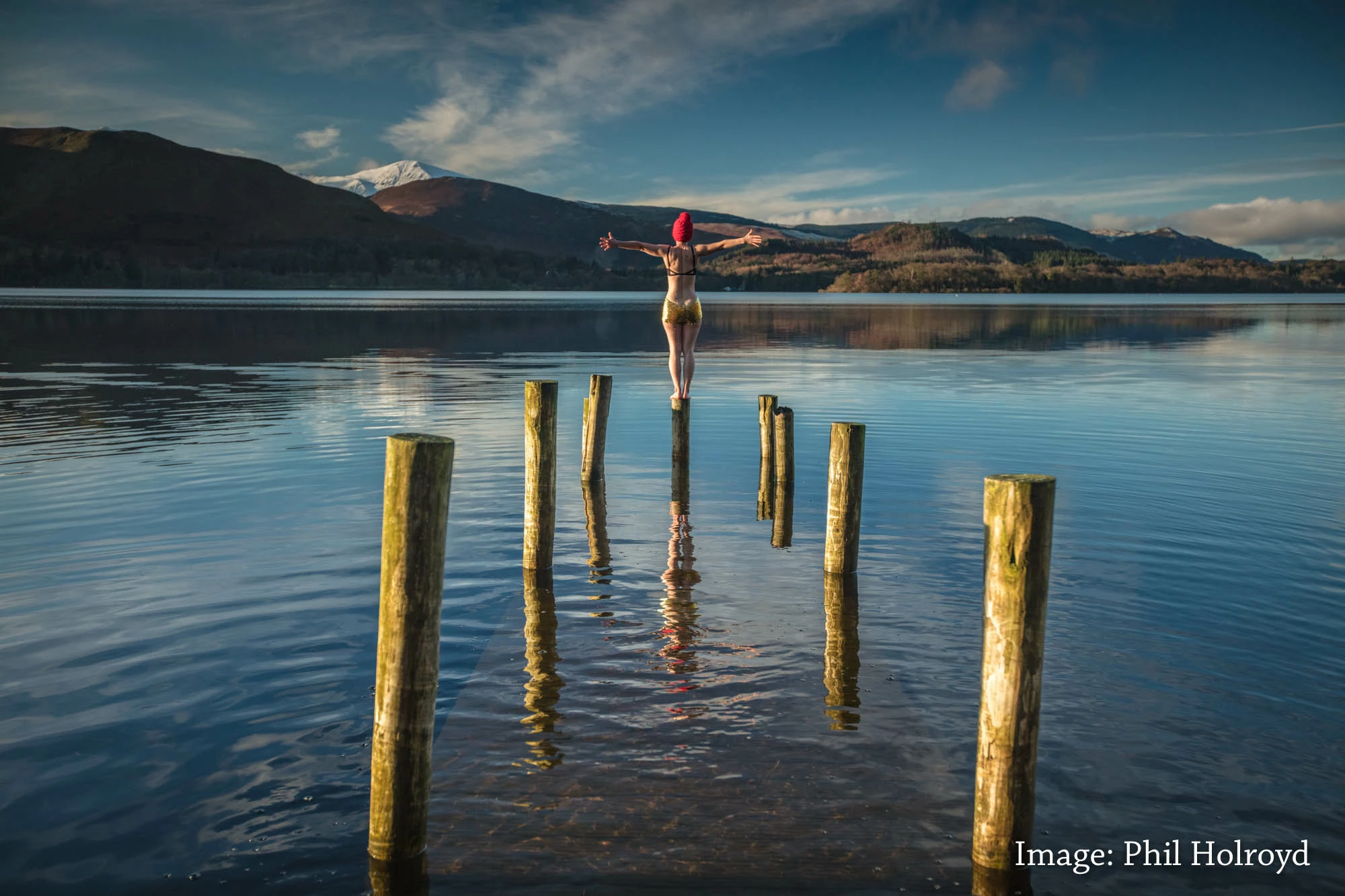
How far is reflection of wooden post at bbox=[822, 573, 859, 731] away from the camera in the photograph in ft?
25.6

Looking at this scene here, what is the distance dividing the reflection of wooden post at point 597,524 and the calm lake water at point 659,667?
0.43 ft

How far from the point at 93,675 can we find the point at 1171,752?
8480 mm

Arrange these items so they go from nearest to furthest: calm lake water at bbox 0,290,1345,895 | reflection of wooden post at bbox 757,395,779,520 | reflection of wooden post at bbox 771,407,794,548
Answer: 1. calm lake water at bbox 0,290,1345,895
2. reflection of wooden post at bbox 771,407,794,548
3. reflection of wooden post at bbox 757,395,779,520

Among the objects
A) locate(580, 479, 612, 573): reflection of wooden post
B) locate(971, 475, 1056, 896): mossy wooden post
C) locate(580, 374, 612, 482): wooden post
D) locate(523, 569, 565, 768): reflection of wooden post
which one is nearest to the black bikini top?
locate(580, 374, 612, 482): wooden post

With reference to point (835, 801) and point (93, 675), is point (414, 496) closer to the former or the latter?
point (835, 801)

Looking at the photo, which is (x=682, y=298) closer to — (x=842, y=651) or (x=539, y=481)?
(x=539, y=481)

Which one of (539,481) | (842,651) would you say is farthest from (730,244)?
(842,651)

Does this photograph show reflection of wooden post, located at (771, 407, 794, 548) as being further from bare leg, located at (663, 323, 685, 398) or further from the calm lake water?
bare leg, located at (663, 323, 685, 398)

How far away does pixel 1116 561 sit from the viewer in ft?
40.1

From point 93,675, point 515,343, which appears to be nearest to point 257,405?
point 93,675

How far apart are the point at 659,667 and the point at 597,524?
19.0 feet

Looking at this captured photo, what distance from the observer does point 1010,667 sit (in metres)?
5.64

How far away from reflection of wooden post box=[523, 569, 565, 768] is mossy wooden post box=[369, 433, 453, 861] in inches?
48.1

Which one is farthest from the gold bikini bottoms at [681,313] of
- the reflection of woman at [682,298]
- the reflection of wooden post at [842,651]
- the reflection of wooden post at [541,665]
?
the reflection of wooden post at [842,651]
